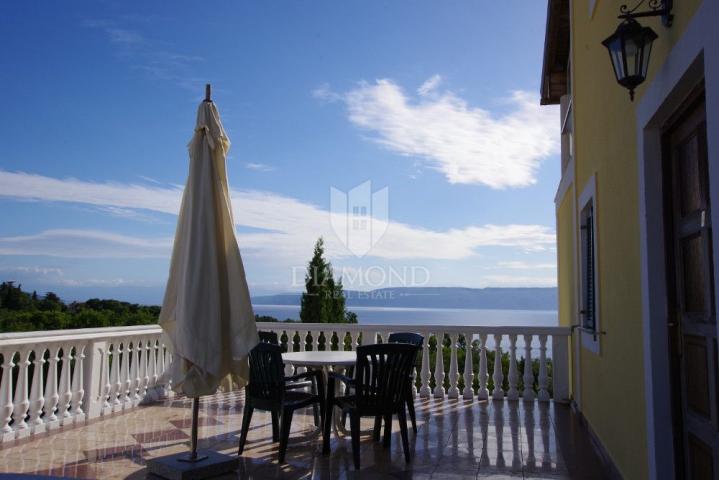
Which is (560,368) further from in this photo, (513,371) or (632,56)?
(632,56)

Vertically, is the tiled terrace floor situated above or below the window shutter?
below

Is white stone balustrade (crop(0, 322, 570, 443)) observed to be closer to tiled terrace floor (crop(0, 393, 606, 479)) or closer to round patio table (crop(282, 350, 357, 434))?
tiled terrace floor (crop(0, 393, 606, 479))

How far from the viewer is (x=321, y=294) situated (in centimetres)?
1345

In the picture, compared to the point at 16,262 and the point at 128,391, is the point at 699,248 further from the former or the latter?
the point at 16,262

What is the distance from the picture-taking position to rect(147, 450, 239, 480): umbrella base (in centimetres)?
367

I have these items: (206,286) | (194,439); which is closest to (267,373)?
(194,439)

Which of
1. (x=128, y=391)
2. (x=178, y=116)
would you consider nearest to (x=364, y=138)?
(x=178, y=116)

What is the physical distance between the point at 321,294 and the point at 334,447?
8.80 meters

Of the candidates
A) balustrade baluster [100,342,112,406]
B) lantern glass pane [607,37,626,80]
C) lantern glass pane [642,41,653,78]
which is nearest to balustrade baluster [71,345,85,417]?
balustrade baluster [100,342,112,406]

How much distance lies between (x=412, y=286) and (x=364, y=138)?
12.0ft

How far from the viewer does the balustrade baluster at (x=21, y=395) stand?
195 inches

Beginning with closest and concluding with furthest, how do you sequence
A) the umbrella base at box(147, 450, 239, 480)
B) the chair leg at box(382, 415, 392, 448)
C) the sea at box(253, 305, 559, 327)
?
the umbrella base at box(147, 450, 239, 480) → the chair leg at box(382, 415, 392, 448) → the sea at box(253, 305, 559, 327)

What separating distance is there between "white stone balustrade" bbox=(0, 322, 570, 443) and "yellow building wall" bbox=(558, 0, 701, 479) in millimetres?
1225

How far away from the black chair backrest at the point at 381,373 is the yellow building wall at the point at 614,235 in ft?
5.00
